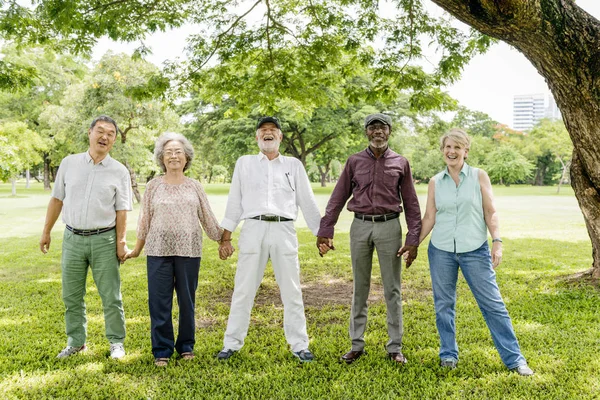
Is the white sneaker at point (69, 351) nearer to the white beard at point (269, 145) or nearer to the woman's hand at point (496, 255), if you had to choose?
the white beard at point (269, 145)

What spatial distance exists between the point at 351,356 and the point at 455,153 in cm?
204

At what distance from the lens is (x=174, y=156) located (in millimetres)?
4035

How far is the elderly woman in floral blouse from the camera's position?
398cm

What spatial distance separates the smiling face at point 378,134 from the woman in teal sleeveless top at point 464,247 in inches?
20.2

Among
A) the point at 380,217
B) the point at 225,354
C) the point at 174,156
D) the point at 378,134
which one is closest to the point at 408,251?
the point at 380,217

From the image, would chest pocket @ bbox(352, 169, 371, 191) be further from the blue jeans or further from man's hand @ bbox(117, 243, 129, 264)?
man's hand @ bbox(117, 243, 129, 264)

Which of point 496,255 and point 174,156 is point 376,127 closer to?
point 496,255

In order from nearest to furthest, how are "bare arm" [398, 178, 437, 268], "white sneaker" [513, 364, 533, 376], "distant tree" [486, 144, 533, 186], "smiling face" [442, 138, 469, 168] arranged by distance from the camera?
"white sneaker" [513, 364, 533, 376] → "smiling face" [442, 138, 469, 168] → "bare arm" [398, 178, 437, 268] → "distant tree" [486, 144, 533, 186]

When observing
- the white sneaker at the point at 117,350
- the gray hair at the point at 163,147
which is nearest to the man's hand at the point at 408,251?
the gray hair at the point at 163,147

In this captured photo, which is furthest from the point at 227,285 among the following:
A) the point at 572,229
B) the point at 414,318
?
the point at 572,229

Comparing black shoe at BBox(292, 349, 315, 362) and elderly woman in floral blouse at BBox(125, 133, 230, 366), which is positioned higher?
elderly woman in floral blouse at BBox(125, 133, 230, 366)

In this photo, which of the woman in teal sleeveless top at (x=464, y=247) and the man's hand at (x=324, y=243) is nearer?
the woman in teal sleeveless top at (x=464, y=247)

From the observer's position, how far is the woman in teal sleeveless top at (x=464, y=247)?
12.4 ft

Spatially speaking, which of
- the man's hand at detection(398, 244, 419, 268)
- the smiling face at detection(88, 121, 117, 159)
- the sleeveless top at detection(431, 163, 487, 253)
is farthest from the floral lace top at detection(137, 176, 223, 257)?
the sleeveless top at detection(431, 163, 487, 253)
